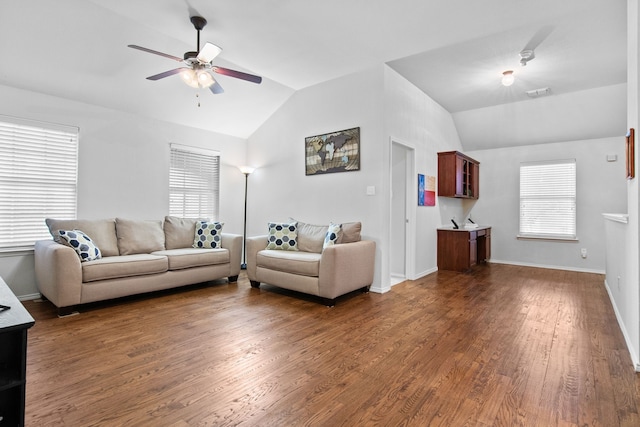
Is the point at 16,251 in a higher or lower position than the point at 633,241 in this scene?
lower

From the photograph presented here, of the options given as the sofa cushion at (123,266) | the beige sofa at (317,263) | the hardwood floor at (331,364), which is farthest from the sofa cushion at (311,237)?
the sofa cushion at (123,266)

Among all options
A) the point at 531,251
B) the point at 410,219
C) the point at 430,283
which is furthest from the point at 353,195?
the point at 531,251

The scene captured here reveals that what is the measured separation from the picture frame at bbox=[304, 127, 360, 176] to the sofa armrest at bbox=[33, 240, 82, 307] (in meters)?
3.04

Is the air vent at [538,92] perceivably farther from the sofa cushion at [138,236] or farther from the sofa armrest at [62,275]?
the sofa armrest at [62,275]

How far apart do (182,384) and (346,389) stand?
967 mm

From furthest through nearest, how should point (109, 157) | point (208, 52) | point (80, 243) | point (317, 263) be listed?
point (109, 157) < point (317, 263) < point (80, 243) < point (208, 52)

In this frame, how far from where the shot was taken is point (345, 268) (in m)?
3.65

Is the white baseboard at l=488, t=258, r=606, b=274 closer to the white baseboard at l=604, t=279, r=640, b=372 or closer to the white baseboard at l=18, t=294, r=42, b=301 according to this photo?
the white baseboard at l=604, t=279, r=640, b=372

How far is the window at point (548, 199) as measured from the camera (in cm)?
592

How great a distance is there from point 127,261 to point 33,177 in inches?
60.1

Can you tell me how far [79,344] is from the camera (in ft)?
8.23

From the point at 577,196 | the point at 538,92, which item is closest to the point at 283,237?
the point at 538,92

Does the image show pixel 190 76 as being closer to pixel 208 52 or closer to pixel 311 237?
pixel 208 52

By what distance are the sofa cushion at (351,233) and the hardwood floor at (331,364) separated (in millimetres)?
745
